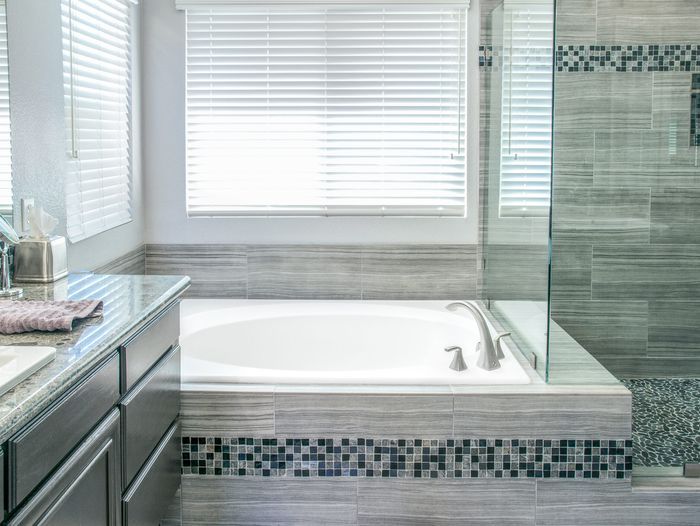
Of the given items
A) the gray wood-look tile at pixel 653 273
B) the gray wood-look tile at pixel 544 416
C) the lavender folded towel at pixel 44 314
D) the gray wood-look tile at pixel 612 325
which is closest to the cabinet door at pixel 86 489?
the lavender folded towel at pixel 44 314

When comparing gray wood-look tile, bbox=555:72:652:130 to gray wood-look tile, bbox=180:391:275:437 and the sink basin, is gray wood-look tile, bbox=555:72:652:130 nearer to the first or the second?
gray wood-look tile, bbox=180:391:275:437

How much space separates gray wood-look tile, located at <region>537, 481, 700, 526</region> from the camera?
2.77m

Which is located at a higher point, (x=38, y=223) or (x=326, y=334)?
(x=38, y=223)

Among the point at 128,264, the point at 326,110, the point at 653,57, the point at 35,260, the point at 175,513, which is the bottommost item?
the point at 175,513

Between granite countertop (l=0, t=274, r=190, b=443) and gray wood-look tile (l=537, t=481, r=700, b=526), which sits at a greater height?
granite countertop (l=0, t=274, r=190, b=443)

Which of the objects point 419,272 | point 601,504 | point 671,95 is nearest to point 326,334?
point 419,272

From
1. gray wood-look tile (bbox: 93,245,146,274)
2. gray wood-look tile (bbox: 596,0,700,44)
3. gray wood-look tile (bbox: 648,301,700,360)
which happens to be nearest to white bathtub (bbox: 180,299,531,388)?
gray wood-look tile (bbox: 93,245,146,274)

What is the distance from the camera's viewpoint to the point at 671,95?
3.77 metres

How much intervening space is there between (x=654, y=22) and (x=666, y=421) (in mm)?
1711

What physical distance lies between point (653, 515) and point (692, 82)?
1.95 meters

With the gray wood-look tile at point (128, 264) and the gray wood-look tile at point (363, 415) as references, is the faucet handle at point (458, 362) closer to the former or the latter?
the gray wood-look tile at point (363, 415)

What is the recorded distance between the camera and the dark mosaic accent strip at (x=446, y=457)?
2.75m

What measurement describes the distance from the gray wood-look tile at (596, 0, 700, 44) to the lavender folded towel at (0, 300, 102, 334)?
8.72 ft

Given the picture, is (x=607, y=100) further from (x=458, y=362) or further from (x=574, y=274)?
(x=458, y=362)
